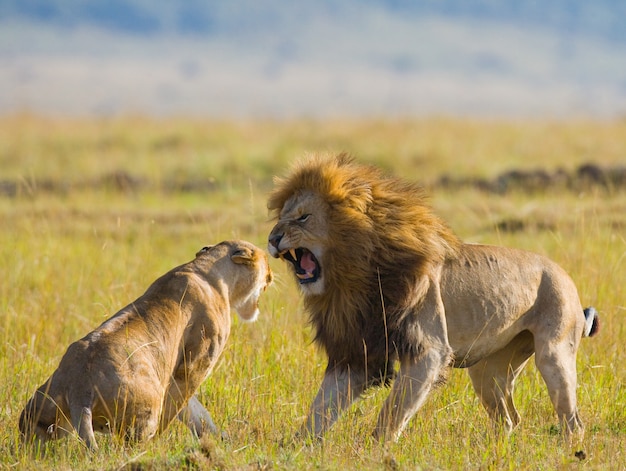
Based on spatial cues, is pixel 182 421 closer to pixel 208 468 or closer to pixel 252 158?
A: pixel 208 468

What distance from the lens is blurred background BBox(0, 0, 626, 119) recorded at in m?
84.9

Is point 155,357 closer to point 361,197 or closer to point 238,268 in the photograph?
point 238,268

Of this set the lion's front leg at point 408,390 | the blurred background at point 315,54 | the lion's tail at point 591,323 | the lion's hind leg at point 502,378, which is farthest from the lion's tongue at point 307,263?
the blurred background at point 315,54

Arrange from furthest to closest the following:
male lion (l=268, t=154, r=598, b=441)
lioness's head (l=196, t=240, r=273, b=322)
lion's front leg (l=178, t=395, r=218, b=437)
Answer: lioness's head (l=196, t=240, r=273, b=322), lion's front leg (l=178, t=395, r=218, b=437), male lion (l=268, t=154, r=598, b=441)

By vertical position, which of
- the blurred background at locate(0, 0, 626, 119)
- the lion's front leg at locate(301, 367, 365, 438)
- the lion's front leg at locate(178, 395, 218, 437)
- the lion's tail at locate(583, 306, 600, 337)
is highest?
the lion's tail at locate(583, 306, 600, 337)

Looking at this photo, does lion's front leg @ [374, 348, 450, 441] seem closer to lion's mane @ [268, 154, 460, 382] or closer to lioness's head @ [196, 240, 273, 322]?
lion's mane @ [268, 154, 460, 382]

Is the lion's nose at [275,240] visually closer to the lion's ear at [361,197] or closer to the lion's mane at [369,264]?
the lion's mane at [369,264]

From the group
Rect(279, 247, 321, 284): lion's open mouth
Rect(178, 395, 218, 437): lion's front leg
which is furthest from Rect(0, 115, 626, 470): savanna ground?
Rect(279, 247, 321, 284): lion's open mouth

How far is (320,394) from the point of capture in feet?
17.3

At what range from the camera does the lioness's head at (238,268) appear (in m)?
5.38

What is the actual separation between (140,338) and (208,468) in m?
0.66

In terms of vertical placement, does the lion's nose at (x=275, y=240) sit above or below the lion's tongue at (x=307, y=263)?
above

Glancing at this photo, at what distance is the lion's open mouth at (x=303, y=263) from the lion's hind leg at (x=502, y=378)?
1106 millimetres

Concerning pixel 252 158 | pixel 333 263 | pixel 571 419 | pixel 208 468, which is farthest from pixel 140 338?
pixel 252 158
